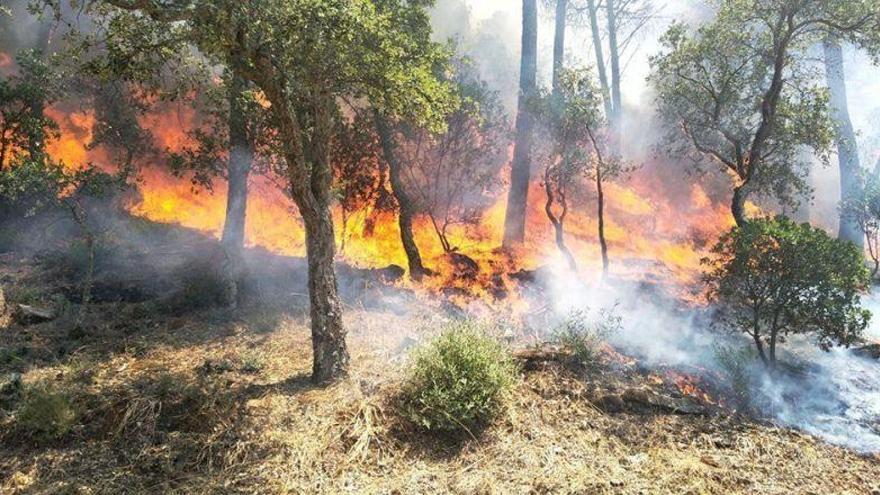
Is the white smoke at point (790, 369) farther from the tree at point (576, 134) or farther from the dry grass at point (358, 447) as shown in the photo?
the tree at point (576, 134)

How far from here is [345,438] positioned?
6.66 metres

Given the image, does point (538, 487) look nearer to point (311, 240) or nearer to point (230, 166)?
point (311, 240)

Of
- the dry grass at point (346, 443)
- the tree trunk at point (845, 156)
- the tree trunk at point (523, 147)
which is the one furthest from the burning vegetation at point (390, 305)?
the tree trunk at point (845, 156)

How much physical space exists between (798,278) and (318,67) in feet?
30.6

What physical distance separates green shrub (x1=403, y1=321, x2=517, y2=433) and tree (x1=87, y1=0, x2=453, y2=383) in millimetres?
1537

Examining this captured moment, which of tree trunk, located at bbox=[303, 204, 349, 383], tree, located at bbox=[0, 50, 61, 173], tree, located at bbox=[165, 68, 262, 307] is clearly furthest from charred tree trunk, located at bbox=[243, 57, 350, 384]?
tree, located at bbox=[0, 50, 61, 173]

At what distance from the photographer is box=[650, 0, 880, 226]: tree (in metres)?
12.3

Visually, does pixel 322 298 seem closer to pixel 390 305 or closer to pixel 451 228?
pixel 390 305

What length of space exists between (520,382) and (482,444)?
5.21 feet

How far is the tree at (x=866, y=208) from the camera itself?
19.6 metres

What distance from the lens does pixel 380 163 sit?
17391 mm

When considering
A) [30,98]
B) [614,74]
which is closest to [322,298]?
[30,98]

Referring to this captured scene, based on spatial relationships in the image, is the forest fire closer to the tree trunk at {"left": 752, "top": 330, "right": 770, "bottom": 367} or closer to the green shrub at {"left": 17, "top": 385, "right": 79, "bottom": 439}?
the tree trunk at {"left": 752, "top": 330, "right": 770, "bottom": 367}

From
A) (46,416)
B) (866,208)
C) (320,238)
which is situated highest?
(866,208)
